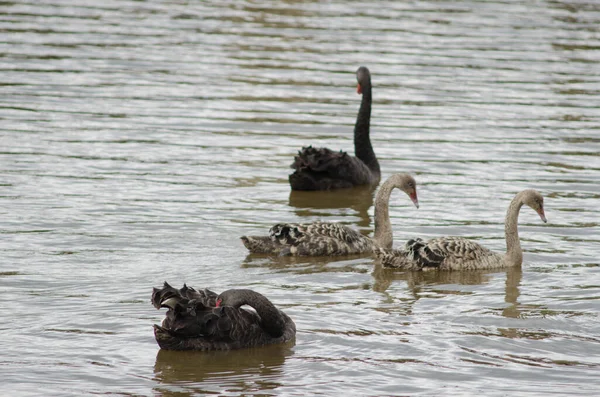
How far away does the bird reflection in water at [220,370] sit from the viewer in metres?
8.03

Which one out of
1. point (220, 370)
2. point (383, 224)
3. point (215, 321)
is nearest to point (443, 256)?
point (383, 224)

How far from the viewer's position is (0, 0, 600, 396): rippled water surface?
8.53 meters

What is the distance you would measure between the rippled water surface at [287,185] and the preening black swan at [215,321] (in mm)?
144

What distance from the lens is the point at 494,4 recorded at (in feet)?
91.8

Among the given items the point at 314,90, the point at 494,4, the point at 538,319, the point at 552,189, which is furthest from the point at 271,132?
the point at 494,4

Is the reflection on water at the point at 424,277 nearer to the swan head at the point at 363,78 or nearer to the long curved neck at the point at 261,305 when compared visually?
the long curved neck at the point at 261,305

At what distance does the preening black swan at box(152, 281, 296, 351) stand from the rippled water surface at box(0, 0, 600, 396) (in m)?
0.14

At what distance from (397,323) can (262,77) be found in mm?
11670

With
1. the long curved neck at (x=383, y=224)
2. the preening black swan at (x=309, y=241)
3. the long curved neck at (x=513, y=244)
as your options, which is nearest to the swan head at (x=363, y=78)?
the long curved neck at (x=383, y=224)

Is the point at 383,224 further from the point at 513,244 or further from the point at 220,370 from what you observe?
the point at 220,370

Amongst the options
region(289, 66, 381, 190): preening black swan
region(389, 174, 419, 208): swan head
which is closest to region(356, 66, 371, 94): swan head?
region(289, 66, 381, 190): preening black swan

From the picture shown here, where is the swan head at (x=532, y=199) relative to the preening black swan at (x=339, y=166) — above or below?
below

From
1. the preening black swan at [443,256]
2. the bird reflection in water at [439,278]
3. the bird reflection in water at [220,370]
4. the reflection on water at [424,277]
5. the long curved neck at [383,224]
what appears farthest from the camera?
the long curved neck at [383,224]

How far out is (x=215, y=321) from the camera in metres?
8.52
